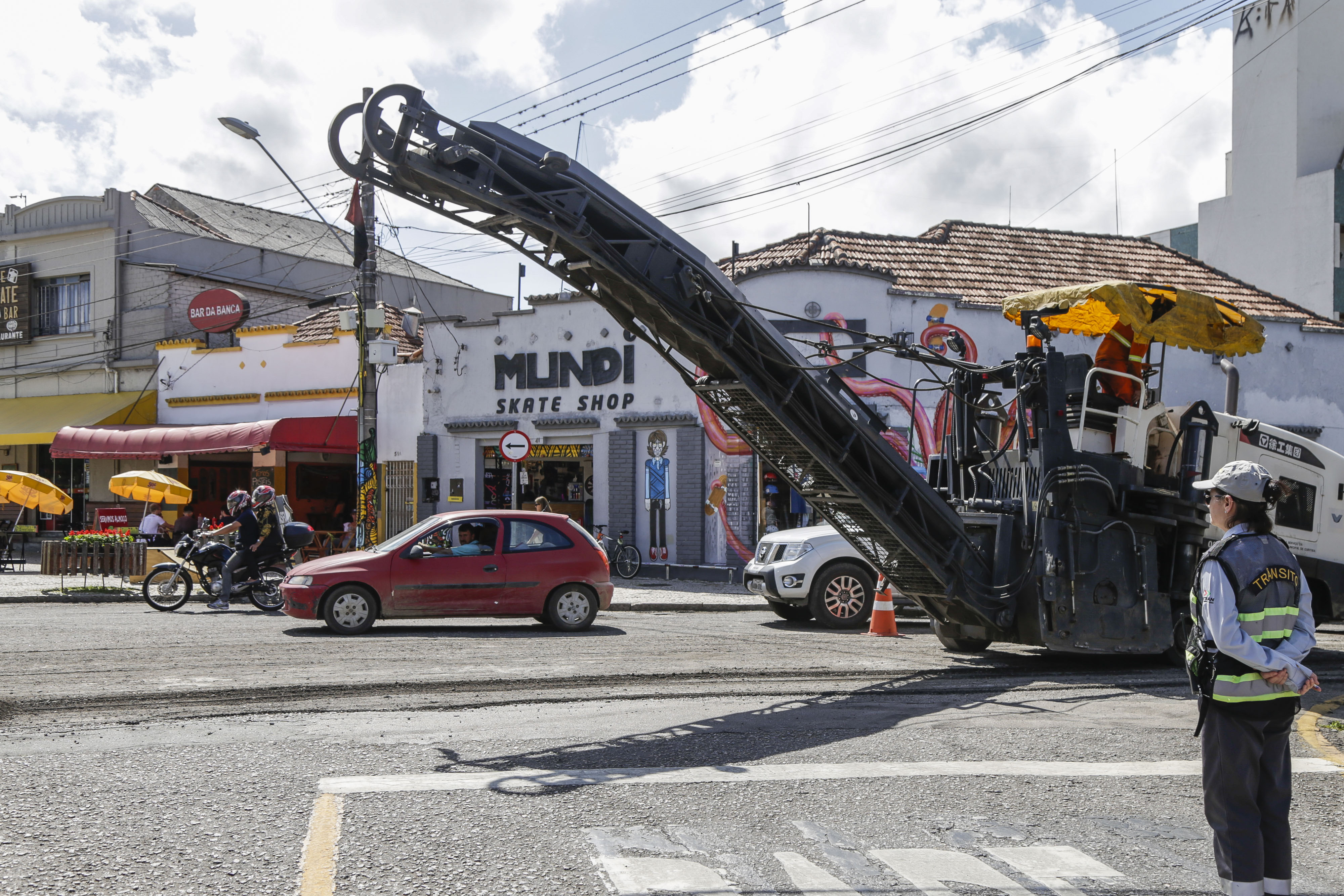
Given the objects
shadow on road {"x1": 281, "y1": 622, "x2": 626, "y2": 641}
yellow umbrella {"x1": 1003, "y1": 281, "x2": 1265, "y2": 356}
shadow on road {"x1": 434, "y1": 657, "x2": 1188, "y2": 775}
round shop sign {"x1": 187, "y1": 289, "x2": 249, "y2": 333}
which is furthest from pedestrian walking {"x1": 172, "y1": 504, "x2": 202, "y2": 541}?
yellow umbrella {"x1": 1003, "y1": 281, "x2": 1265, "y2": 356}

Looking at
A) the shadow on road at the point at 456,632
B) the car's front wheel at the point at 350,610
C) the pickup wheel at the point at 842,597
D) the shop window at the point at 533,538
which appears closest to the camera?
the shadow on road at the point at 456,632

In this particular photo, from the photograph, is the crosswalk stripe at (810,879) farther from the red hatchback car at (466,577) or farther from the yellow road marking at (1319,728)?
the red hatchback car at (466,577)

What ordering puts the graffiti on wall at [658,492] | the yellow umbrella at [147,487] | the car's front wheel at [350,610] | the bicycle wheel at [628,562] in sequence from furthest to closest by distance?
1. the graffiti on wall at [658,492]
2. the bicycle wheel at [628,562]
3. the yellow umbrella at [147,487]
4. the car's front wheel at [350,610]

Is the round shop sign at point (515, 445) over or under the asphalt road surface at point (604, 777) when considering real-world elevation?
over

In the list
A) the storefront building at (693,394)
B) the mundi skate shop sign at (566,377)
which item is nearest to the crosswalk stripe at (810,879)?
the storefront building at (693,394)

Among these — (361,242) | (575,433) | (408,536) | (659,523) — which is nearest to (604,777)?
(408,536)

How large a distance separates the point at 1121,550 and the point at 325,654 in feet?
24.9

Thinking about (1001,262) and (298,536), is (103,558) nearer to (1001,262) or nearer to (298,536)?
(298,536)

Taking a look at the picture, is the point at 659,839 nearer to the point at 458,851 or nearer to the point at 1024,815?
the point at 458,851

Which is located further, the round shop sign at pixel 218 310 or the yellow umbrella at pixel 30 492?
the round shop sign at pixel 218 310

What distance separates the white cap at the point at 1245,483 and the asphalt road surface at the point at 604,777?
1.63 metres

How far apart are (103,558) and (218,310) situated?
37.3ft

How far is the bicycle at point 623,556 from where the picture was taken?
2308 centimetres

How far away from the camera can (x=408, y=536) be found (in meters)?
13.5
